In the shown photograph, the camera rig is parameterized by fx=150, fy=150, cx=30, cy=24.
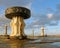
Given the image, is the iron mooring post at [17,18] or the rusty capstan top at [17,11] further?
the iron mooring post at [17,18]

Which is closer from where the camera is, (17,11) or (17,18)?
(17,11)

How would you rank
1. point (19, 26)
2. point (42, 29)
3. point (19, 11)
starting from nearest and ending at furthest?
point (19, 11) < point (19, 26) < point (42, 29)

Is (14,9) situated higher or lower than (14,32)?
higher

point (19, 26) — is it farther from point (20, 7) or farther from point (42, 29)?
point (42, 29)

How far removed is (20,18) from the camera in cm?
2628

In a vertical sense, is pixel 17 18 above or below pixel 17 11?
below

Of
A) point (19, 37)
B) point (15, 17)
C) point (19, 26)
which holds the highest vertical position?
point (15, 17)

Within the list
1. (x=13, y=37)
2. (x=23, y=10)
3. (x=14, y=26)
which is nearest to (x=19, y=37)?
(x=13, y=37)

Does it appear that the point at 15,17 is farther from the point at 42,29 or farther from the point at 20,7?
the point at 42,29

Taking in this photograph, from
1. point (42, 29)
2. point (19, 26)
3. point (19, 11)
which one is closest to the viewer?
point (19, 11)

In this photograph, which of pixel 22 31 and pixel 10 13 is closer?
pixel 10 13

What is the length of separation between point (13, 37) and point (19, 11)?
4.48 m

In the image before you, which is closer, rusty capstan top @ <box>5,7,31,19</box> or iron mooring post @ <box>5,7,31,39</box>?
rusty capstan top @ <box>5,7,31,19</box>

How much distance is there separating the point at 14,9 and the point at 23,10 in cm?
149
